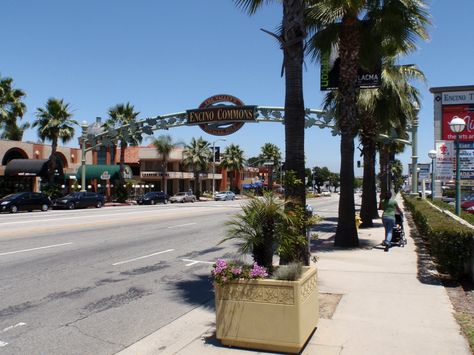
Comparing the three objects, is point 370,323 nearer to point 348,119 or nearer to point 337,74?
point 348,119

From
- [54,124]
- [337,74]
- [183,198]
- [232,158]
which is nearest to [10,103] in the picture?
[54,124]

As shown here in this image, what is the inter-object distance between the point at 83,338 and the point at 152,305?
182 centimetres

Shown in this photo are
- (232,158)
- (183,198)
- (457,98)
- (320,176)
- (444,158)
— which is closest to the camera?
(457,98)

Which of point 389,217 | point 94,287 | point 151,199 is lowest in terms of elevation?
point 94,287

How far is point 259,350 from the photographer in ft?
18.0

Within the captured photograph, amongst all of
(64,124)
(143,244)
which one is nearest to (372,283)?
(143,244)

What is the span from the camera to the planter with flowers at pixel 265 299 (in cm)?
533

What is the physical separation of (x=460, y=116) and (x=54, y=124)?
111 feet

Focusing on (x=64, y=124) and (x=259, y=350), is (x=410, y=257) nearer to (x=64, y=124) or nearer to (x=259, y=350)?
(x=259, y=350)

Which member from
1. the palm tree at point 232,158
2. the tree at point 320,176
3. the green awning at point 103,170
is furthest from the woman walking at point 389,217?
the tree at point 320,176

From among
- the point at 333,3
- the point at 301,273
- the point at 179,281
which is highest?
the point at 333,3

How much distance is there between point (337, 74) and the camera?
15.9m

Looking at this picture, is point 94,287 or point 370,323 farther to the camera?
point 94,287

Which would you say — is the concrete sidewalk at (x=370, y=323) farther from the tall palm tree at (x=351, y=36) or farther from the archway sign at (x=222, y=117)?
the archway sign at (x=222, y=117)
